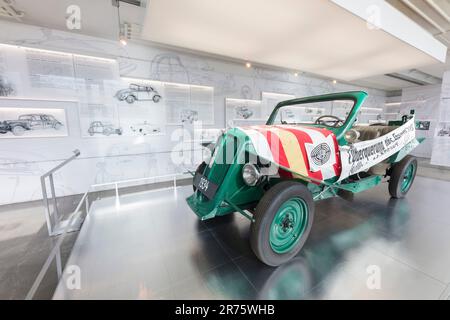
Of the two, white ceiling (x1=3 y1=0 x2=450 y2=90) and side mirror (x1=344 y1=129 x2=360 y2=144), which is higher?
white ceiling (x1=3 y1=0 x2=450 y2=90)

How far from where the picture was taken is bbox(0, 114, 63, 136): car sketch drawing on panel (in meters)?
3.23

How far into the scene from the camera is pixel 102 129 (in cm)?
393

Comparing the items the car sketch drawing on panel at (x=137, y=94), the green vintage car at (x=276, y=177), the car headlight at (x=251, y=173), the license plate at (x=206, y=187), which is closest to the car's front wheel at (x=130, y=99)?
the car sketch drawing on panel at (x=137, y=94)

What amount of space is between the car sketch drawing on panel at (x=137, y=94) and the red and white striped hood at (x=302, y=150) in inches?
136

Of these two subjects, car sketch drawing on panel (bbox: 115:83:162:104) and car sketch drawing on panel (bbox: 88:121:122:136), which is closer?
car sketch drawing on panel (bbox: 88:121:122:136)

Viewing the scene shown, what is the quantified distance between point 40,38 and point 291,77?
6606mm

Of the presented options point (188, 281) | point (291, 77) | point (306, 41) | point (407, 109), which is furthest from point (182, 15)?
point (407, 109)

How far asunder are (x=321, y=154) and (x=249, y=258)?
50.7 inches

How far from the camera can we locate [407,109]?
8.80 m

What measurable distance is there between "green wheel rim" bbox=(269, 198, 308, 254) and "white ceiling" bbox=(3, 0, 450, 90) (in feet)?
7.89

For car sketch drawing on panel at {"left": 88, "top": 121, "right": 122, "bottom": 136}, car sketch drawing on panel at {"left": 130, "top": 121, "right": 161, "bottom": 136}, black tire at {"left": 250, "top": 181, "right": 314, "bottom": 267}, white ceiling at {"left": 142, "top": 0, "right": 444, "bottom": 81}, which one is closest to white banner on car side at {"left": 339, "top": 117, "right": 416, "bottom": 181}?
black tire at {"left": 250, "top": 181, "right": 314, "bottom": 267}

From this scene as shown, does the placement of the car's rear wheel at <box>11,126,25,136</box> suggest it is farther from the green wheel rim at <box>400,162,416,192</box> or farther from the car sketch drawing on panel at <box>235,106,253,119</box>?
the green wheel rim at <box>400,162,416,192</box>

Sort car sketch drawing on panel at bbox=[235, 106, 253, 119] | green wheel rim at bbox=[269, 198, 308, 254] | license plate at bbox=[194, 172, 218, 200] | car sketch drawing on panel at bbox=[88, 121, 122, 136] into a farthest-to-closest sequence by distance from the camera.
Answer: car sketch drawing on panel at bbox=[235, 106, 253, 119] < car sketch drawing on panel at bbox=[88, 121, 122, 136] < license plate at bbox=[194, 172, 218, 200] < green wheel rim at bbox=[269, 198, 308, 254]

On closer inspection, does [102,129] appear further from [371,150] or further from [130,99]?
[371,150]
